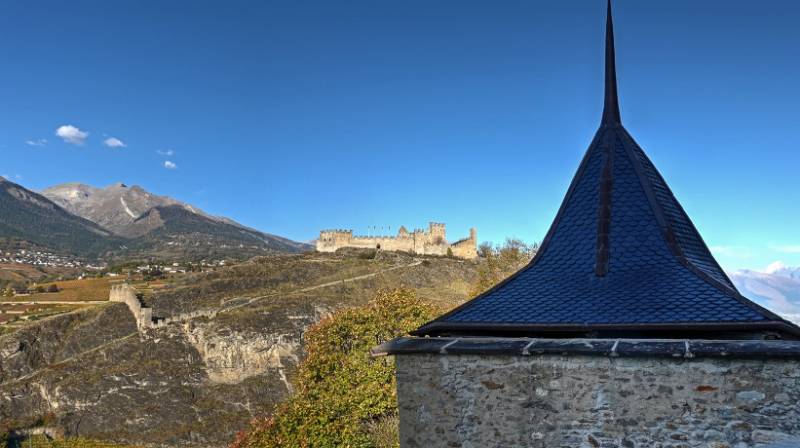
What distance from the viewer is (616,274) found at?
598cm

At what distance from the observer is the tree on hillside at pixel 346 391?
18141mm

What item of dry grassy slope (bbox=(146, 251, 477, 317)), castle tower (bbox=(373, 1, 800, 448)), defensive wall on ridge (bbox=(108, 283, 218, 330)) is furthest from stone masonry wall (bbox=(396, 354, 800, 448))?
defensive wall on ridge (bbox=(108, 283, 218, 330))

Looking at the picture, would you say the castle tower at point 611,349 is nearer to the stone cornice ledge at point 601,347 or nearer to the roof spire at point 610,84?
the stone cornice ledge at point 601,347

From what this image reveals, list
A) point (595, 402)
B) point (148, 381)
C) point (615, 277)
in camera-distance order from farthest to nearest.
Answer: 1. point (148, 381)
2. point (615, 277)
3. point (595, 402)

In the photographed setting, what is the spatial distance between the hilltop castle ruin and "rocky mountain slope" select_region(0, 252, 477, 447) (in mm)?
33968

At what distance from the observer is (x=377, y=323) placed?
74.9 ft

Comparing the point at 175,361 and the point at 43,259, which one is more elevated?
the point at 43,259

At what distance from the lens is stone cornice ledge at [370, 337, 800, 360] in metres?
4.57

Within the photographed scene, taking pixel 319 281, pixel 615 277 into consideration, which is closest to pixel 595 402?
pixel 615 277

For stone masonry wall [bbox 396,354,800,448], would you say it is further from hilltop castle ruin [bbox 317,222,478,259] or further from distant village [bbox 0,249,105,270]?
distant village [bbox 0,249,105,270]

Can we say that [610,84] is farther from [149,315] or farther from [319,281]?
[319,281]

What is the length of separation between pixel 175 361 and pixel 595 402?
51.3 m

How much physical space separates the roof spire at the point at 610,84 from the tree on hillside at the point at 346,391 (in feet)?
41.7

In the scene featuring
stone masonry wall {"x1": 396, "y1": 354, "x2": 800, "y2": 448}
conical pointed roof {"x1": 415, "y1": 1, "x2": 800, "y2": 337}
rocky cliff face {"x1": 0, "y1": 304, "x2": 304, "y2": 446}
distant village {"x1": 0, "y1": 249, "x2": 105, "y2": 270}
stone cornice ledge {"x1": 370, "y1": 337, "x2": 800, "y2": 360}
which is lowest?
rocky cliff face {"x1": 0, "y1": 304, "x2": 304, "y2": 446}
